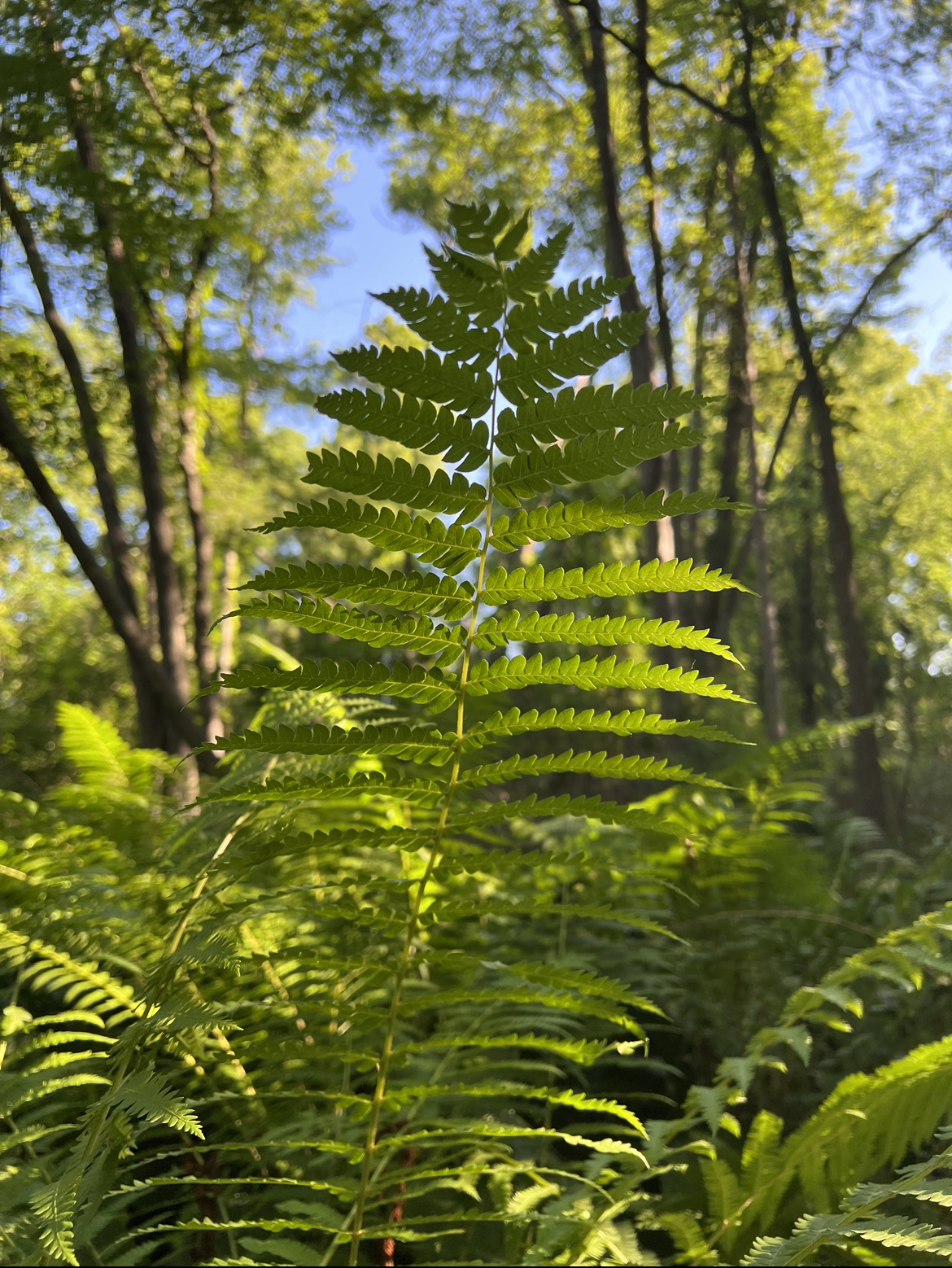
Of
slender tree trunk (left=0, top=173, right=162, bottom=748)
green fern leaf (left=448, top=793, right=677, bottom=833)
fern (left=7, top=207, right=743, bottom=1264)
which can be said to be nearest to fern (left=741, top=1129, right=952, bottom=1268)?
fern (left=7, top=207, right=743, bottom=1264)

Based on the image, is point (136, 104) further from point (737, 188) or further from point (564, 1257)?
point (737, 188)

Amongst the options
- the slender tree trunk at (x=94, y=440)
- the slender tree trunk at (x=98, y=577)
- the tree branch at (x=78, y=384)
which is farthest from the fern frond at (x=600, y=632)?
the tree branch at (x=78, y=384)

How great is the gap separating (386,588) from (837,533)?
597 cm

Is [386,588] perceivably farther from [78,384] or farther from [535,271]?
[78,384]

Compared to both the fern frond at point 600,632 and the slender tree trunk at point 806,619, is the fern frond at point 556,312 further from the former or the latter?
A: the slender tree trunk at point 806,619

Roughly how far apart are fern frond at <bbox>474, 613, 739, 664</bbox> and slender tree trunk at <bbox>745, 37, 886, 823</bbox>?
5.43 meters

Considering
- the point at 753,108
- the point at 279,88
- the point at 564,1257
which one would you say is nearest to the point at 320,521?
the point at 564,1257

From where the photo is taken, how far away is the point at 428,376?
64 centimetres

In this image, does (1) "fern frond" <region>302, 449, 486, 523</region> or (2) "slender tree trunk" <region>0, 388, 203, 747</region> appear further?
(2) "slender tree trunk" <region>0, 388, 203, 747</region>

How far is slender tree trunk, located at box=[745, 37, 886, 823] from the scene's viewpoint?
554 centimetres

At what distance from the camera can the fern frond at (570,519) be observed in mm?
590

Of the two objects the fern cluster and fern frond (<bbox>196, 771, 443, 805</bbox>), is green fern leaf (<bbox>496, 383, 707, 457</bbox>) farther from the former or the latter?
fern frond (<bbox>196, 771, 443, 805</bbox>)

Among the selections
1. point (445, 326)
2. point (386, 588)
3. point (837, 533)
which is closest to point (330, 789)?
point (386, 588)

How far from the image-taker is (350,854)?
4.51 ft
